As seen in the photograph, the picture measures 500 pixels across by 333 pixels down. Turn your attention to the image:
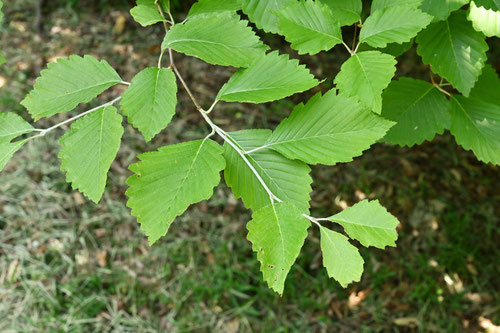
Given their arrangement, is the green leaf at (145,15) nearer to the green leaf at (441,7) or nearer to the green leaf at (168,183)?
the green leaf at (168,183)

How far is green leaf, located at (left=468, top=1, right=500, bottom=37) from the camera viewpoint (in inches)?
42.1

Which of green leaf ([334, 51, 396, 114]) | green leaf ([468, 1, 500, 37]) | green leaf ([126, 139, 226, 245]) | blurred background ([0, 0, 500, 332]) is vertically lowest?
blurred background ([0, 0, 500, 332])

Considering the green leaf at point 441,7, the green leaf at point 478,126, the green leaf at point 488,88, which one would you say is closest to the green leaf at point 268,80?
the green leaf at point 441,7

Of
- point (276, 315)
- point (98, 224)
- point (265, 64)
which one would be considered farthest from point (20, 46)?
point (265, 64)

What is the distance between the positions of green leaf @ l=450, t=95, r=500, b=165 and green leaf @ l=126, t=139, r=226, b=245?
79 cm

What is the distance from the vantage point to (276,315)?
110 inches

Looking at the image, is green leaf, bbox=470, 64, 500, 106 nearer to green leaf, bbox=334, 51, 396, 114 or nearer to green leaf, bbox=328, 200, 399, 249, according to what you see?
green leaf, bbox=334, 51, 396, 114

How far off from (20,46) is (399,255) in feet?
11.2

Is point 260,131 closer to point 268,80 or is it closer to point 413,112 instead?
point 268,80

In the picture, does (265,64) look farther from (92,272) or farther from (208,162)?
(92,272)

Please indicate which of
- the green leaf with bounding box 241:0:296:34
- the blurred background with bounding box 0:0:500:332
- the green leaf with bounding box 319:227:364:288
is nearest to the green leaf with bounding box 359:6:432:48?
the green leaf with bounding box 241:0:296:34

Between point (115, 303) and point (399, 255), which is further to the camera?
point (399, 255)

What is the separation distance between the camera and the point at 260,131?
1.04 meters

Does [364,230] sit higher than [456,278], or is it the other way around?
[364,230]
